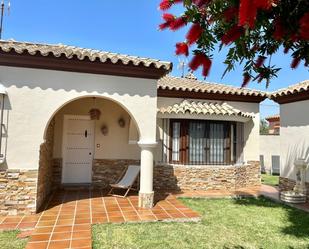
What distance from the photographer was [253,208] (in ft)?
31.0

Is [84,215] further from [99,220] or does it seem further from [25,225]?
[25,225]

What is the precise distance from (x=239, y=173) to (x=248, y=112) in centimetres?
330

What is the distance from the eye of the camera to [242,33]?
6.52 feet

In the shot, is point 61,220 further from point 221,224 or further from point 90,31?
point 90,31

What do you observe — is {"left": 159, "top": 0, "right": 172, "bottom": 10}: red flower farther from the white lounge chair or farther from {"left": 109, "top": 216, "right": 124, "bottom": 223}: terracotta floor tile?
the white lounge chair

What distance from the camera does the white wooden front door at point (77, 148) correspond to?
39.2 feet

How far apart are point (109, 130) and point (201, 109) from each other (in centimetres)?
441

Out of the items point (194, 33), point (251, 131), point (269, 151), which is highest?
point (194, 33)

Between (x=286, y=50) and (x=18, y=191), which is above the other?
(x=286, y=50)

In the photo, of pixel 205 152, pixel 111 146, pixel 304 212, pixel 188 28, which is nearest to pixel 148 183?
pixel 111 146

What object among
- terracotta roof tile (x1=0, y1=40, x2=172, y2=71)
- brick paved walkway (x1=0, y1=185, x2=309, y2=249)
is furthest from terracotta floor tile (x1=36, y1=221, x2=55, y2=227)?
terracotta roof tile (x1=0, y1=40, x2=172, y2=71)

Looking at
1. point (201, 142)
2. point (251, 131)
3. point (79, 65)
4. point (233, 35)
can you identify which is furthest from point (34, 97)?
point (251, 131)

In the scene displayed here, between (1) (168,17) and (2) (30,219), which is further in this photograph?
(2) (30,219)

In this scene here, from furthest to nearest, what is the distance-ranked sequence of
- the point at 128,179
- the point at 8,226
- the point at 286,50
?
the point at 128,179 → the point at 8,226 → the point at 286,50
